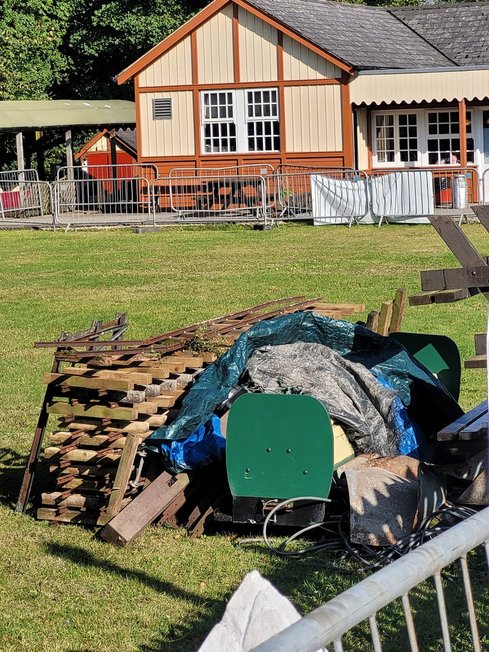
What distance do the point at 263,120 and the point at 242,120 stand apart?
57 centimetres

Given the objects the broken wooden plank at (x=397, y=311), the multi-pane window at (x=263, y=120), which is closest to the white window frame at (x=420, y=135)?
the multi-pane window at (x=263, y=120)

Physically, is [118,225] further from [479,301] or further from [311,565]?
[311,565]

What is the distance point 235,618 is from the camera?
2900 millimetres

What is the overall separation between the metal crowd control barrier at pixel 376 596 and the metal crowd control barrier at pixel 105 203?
25830 mm

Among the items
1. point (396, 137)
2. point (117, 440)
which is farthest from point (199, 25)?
point (117, 440)

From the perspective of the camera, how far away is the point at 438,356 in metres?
8.49

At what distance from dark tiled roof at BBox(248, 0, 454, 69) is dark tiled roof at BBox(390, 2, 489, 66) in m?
0.35

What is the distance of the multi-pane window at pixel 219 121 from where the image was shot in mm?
31609

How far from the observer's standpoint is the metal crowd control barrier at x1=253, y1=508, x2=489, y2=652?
2.31 meters

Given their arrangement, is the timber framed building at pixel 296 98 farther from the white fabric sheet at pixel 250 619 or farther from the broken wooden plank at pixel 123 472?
the white fabric sheet at pixel 250 619

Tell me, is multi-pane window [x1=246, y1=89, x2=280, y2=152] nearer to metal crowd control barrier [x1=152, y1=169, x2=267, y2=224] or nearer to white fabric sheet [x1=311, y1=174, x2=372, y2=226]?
metal crowd control barrier [x1=152, y1=169, x2=267, y2=224]

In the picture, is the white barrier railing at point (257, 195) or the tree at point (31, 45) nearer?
the white barrier railing at point (257, 195)

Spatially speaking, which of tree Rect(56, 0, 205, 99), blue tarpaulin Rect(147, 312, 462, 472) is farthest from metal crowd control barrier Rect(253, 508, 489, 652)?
tree Rect(56, 0, 205, 99)

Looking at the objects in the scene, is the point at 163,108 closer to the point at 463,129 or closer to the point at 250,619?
the point at 463,129
